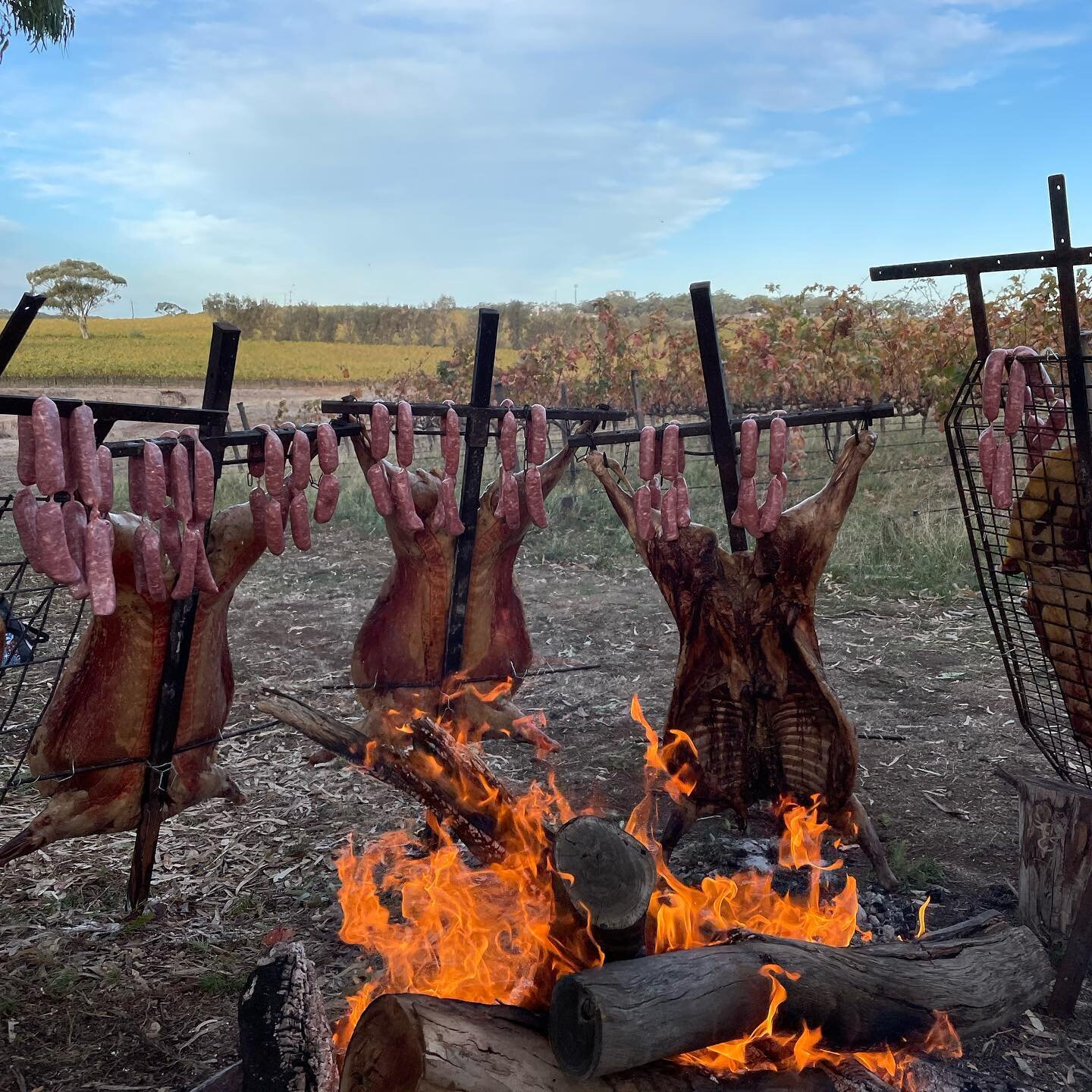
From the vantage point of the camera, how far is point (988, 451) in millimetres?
3424

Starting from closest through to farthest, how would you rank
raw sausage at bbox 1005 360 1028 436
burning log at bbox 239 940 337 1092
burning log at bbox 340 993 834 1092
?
1. burning log at bbox 340 993 834 1092
2. burning log at bbox 239 940 337 1092
3. raw sausage at bbox 1005 360 1028 436

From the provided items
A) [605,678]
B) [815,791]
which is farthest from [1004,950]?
[605,678]

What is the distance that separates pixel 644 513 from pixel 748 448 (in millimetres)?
520

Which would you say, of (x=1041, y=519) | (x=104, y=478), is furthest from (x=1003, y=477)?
(x=104, y=478)

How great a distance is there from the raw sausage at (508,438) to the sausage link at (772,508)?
1.12 meters

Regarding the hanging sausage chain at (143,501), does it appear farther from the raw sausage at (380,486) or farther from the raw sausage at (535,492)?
the raw sausage at (535,492)

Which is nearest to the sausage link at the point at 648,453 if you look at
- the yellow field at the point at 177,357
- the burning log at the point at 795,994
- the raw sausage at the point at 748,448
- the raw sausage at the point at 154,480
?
the raw sausage at the point at 748,448

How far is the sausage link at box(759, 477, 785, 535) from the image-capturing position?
388cm

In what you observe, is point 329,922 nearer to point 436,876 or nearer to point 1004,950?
point 436,876

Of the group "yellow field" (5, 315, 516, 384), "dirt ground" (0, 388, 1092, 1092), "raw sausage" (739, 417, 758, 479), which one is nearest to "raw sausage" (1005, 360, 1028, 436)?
"raw sausage" (739, 417, 758, 479)

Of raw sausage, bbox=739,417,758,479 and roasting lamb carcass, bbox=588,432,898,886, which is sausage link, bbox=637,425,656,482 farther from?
raw sausage, bbox=739,417,758,479

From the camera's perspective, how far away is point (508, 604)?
15.4ft

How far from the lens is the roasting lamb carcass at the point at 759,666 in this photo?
3883 mm

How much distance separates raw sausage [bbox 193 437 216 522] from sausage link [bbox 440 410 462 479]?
3.23ft
